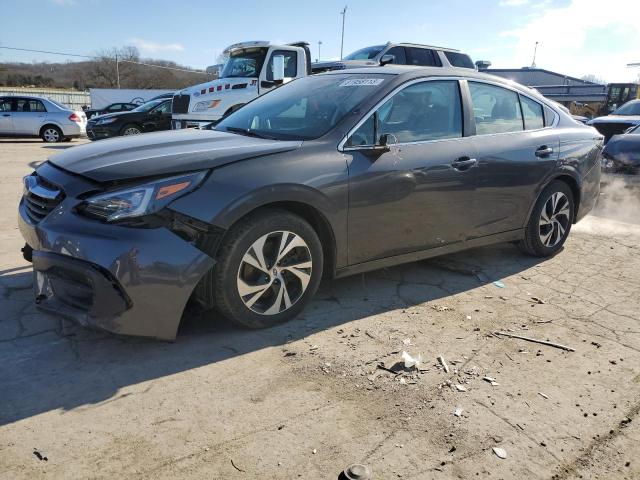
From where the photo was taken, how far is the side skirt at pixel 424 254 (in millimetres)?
3668

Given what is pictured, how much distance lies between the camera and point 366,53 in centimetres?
1296

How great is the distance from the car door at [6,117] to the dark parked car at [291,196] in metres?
15.2

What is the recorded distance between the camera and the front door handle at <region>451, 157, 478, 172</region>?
13.2 ft

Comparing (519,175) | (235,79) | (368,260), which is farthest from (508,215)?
(235,79)

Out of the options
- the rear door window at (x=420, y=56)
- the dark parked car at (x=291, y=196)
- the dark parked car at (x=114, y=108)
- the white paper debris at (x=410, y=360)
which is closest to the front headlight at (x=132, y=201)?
the dark parked car at (x=291, y=196)

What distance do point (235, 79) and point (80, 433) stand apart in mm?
10410

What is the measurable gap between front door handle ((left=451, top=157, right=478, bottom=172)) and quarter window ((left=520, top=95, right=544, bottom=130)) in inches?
38.3

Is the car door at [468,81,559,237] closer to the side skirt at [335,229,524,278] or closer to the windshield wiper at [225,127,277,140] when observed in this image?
the side skirt at [335,229,524,278]

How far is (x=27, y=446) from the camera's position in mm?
2217

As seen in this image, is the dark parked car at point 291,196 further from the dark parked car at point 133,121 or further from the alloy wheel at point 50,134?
the alloy wheel at point 50,134

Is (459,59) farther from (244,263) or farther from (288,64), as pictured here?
(244,263)

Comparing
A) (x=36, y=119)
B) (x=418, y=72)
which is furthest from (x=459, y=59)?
(x=36, y=119)

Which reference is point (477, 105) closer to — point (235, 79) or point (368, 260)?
point (368, 260)

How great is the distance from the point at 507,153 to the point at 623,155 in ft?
18.5
